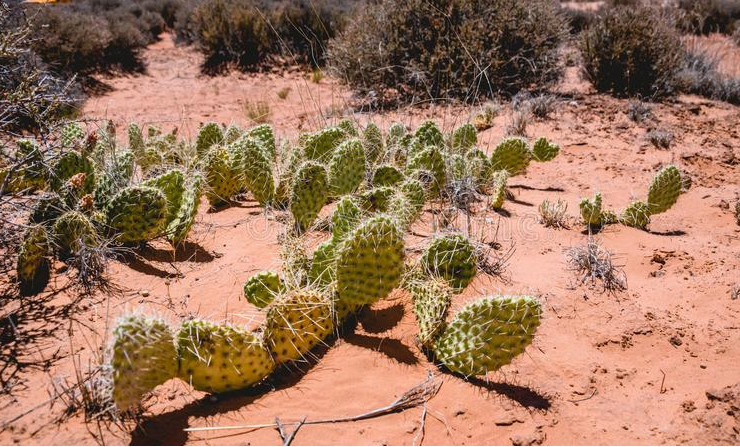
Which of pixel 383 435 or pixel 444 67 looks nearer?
pixel 383 435

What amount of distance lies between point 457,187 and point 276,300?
2015 millimetres

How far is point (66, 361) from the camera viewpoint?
89.4 inches

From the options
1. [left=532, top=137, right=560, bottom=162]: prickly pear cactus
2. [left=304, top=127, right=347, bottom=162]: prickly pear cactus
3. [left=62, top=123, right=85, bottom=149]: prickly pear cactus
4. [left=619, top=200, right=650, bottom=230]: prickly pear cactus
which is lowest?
[left=619, top=200, right=650, bottom=230]: prickly pear cactus

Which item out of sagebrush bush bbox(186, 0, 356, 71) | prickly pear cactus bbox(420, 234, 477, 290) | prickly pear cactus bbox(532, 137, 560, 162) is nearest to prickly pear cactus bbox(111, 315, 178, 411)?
prickly pear cactus bbox(420, 234, 477, 290)

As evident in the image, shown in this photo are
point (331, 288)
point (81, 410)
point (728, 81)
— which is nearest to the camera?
point (81, 410)

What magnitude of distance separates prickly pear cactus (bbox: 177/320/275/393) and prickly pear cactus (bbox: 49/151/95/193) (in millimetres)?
1812

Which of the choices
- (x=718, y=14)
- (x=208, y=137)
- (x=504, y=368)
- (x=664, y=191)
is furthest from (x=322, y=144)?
(x=718, y=14)

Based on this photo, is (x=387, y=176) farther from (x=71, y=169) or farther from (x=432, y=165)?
(x=71, y=169)

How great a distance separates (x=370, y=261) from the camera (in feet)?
7.92

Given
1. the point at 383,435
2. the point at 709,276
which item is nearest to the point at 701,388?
the point at 709,276

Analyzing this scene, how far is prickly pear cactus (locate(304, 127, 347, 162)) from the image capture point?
4039 millimetres

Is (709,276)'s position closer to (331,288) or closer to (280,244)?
(331,288)

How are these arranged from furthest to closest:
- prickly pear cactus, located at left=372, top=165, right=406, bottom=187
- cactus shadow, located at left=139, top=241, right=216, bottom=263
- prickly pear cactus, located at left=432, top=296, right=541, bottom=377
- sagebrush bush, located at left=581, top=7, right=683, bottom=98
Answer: sagebrush bush, located at left=581, top=7, right=683, bottom=98 → prickly pear cactus, located at left=372, top=165, right=406, bottom=187 → cactus shadow, located at left=139, top=241, right=216, bottom=263 → prickly pear cactus, located at left=432, top=296, right=541, bottom=377

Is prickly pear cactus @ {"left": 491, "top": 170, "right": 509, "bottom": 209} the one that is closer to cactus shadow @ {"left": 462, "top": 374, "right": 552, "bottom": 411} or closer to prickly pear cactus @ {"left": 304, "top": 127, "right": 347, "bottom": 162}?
prickly pear cactus @ {"left": 304, "top": 127, "right": 347, "bottom": 162}
